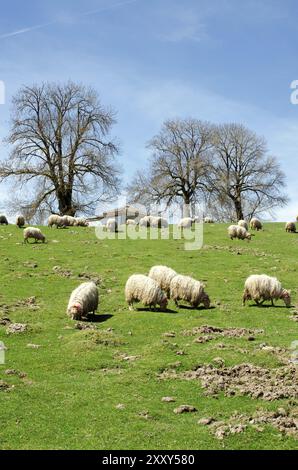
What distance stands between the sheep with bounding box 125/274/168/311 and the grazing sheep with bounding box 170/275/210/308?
94cm

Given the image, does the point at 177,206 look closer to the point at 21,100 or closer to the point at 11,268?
the point at 21,100

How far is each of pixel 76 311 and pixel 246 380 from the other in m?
7.89

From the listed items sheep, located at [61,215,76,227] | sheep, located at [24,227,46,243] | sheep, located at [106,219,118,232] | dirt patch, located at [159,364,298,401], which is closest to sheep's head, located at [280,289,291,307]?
dirt patch, located at [159,364,298,401]

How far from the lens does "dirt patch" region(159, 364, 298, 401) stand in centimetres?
1206

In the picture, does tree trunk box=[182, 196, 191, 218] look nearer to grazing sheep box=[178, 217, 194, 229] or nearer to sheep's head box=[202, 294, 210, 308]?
grazing sheep box=[178, 217, 194, 229]

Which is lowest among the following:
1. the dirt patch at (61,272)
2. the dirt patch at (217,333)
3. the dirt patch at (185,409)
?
the dirt patch at (185,409)

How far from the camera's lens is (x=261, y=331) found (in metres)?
17.5

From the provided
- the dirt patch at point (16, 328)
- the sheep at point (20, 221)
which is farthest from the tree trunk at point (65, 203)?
the dirt patch at point (16, 328)

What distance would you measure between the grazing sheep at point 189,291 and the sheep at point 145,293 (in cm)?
94

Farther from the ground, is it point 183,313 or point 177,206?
point 177,206

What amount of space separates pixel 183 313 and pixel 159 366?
19.4 ft

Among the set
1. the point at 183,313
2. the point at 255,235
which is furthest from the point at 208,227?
the point at 183,313

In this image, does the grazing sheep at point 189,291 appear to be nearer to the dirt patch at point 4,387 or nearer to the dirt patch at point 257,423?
the dirt patch at point 4,387

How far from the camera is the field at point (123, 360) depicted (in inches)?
405
